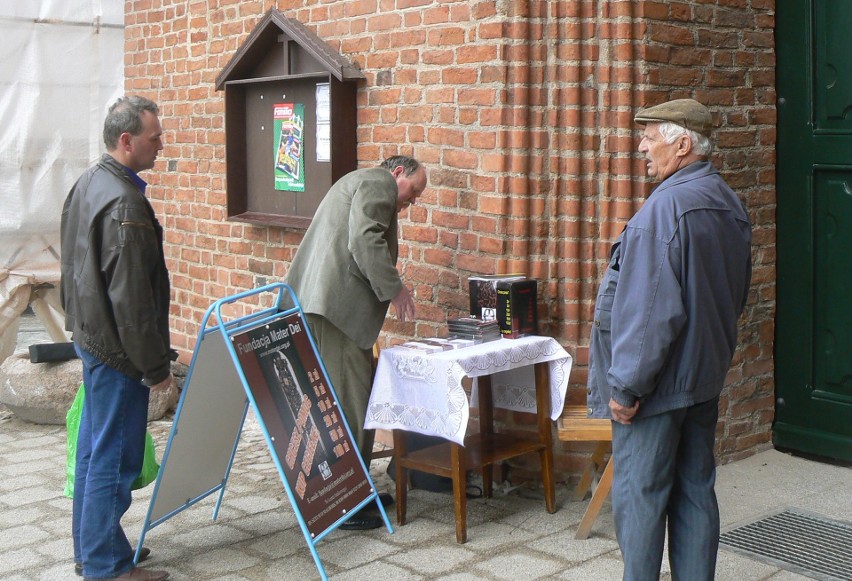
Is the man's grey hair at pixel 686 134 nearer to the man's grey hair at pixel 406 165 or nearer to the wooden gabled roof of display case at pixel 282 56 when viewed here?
the man's grey hair at pixel 406 165

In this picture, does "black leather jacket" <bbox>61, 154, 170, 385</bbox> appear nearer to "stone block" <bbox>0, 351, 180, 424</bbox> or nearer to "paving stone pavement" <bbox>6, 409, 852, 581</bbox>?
"paving stone pavement" <bbox>6, 409, 852, 581</bbox>

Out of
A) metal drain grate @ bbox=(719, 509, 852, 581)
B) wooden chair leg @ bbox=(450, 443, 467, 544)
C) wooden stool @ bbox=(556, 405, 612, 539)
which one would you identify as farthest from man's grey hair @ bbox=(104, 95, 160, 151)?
metal drain grate @ bbox=(719, 509, 852, 581)

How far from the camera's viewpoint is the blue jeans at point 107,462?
4.40m

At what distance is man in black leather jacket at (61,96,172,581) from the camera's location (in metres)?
4.28

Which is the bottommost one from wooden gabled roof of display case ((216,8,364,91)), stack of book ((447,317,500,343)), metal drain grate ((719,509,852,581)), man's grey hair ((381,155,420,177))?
metal drain grate ((719,509,852,581))

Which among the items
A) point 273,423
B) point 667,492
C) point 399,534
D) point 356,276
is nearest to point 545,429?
point 399,534

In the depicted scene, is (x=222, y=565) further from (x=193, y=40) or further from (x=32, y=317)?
(x=32, y=317)

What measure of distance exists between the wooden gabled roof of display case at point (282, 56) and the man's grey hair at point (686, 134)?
280cm

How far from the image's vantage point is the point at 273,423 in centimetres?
460

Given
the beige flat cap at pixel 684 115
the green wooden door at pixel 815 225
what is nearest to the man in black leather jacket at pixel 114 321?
the beige flat cap at pixel 684 115

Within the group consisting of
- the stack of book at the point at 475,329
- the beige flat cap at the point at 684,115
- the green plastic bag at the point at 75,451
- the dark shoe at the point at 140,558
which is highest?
the beige flat cap at the point at 684,115

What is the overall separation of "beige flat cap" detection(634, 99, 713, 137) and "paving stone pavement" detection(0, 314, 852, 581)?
1866 millimetres

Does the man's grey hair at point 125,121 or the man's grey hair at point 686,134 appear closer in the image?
the man's grey hair at point 686,134

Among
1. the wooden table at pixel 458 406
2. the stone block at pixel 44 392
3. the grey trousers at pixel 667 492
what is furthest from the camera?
the stone block at pixel 44 392
